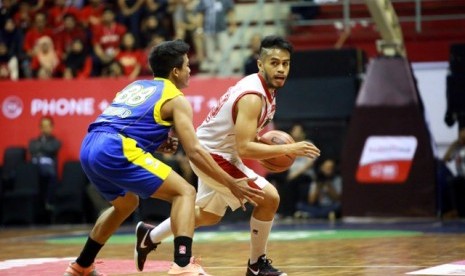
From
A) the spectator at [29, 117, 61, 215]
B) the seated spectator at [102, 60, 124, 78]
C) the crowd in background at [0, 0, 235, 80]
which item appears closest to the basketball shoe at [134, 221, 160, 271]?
the spectator at [29, 117, 61, 215]

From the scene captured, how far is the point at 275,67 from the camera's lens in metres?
7.84

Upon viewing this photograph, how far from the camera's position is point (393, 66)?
51.9 feet

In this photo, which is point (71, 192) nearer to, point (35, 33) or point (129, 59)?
point (129, 59)

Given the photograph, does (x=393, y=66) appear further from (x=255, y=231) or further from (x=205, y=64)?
(x=255, y=231)

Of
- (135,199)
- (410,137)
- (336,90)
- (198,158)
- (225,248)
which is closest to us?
(198,158)

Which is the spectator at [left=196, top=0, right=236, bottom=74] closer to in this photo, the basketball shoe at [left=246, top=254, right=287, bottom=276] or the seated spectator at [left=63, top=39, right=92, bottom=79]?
the seated spectator at [left=63, top=39, right=92, bottom=79]

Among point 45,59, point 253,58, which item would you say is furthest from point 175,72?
point 45,59

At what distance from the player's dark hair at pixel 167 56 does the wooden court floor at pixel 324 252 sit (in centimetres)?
185

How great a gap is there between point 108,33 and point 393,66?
5.67 meters

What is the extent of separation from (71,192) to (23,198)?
862mm

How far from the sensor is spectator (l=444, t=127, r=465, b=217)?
1611cm

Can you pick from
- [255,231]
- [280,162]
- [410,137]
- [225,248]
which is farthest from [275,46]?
[410,137]

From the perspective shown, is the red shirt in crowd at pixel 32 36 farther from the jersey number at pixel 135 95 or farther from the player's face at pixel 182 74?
the player's face at pixel 182 74

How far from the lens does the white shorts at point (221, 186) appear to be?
7773 mm
